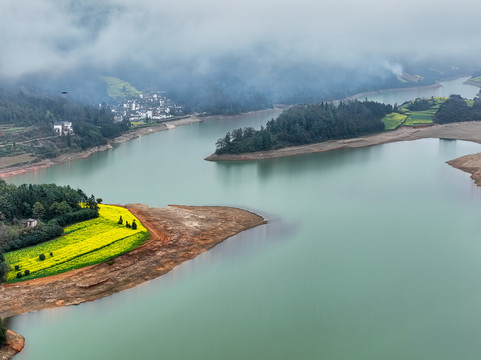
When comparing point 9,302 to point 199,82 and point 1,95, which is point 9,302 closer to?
point 1,95

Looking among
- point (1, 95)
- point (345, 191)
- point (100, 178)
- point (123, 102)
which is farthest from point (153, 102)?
point (345, 191)

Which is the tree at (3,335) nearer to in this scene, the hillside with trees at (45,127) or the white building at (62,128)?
the hillside with trees at (45,127)

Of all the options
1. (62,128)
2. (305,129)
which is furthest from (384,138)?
(62,128)

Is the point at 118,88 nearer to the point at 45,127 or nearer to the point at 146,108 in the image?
the point at 146,108

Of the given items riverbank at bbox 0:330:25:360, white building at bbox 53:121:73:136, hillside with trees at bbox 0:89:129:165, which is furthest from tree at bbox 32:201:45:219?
white building at bbox 53:121:73:136

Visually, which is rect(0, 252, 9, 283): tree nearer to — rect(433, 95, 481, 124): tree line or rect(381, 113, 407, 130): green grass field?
rect(381, 113, 407, 130): green grass field
